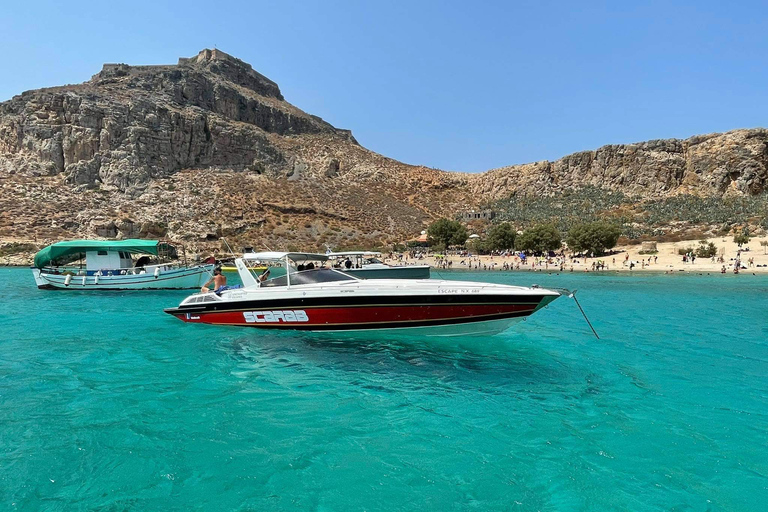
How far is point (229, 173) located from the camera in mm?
91938

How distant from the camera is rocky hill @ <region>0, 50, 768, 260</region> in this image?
72.3 meters

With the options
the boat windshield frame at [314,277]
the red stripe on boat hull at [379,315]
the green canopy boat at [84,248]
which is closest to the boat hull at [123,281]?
the green canopy boat at [84,248]

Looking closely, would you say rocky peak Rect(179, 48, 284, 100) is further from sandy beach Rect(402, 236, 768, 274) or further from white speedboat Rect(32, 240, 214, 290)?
white speedboat Rect(32, 240, 214, 290)

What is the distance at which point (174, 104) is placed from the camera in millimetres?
98062

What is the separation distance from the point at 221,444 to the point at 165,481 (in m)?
0.98

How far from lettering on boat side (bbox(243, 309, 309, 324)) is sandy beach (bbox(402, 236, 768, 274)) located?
149 feet

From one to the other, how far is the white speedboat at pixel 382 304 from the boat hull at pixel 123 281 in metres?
18.7

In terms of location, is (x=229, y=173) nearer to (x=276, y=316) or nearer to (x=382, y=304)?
(x=276, y=316)

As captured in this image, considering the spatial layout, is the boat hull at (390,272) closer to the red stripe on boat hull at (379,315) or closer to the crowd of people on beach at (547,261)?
the red stripe on boat hull at (379,315)

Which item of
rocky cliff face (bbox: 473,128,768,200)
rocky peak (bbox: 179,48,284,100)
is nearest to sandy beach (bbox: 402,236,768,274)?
rocky cliff face (bbox: 473,128,768,200)

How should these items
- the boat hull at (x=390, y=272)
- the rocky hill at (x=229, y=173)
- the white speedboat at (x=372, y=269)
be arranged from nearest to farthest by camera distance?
the boat hull at (x=390, y=272) < the white speedboat at (x=372, y=269) < the rocky hill at (x=229, y=173)

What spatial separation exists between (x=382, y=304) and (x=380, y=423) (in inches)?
161

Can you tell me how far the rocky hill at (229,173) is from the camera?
7231 centimetres

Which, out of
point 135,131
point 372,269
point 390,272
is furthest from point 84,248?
point 135,131
